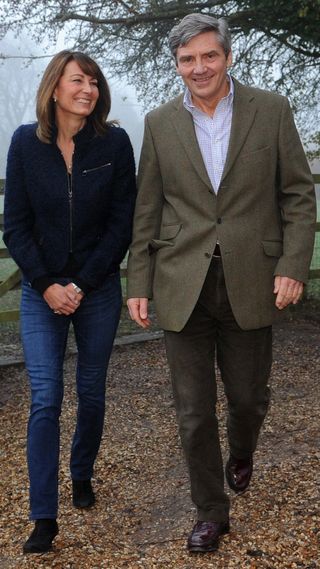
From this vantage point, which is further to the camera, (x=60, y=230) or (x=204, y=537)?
(x=60, y=230)

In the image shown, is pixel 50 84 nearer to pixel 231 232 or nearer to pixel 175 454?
pixel 231 232

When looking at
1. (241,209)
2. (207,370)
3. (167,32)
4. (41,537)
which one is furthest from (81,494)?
(167,32)

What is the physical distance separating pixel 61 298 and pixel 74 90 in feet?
2.79

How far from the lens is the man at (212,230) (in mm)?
3156

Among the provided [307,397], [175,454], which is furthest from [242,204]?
[307,397]

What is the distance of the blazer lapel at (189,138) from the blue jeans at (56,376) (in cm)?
69

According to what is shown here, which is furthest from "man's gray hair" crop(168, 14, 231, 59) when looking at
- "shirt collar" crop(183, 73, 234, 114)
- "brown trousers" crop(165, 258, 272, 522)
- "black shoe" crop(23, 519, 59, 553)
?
"black shoe" crop(23, 519, 59, 553)

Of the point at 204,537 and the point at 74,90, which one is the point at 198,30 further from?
the point at 204,537

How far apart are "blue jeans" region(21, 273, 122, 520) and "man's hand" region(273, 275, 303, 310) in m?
0.75

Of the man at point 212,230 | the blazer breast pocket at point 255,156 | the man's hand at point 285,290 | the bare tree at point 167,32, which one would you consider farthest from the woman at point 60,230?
the bare tree at point 167,32

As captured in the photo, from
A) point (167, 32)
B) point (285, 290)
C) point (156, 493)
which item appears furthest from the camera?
point (167, 32)

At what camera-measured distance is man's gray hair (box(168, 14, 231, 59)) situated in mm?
3105

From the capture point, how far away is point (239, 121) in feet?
10.4

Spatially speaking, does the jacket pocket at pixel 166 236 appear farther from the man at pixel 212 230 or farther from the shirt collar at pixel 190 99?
the shirt collar at pixel 190 99
